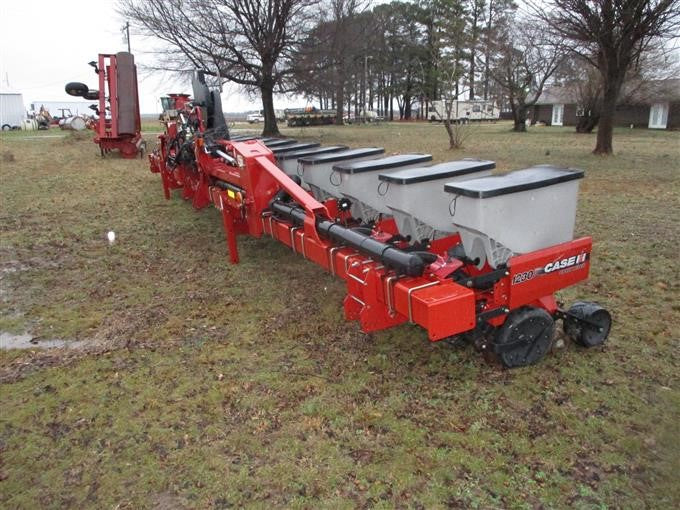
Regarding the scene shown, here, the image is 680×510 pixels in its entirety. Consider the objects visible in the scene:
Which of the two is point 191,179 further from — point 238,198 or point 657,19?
point 657,19

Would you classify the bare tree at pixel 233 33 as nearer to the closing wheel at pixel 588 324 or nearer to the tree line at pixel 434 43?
the tree line at pixel 434 43

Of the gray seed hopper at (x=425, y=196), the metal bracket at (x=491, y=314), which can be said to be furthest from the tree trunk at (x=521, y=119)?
the metal bracket at (x=491, y=314)

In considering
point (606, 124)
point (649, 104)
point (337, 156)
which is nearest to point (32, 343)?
point (337, 156)

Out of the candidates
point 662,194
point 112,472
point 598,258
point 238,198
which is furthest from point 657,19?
point 112,472

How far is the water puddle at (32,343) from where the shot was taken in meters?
4.16

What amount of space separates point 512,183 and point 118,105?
15.4 metres

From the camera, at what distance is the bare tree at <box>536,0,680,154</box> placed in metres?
12.8

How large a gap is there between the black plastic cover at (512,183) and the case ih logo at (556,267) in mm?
516

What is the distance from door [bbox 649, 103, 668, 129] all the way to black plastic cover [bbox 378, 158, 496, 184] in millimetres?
34689

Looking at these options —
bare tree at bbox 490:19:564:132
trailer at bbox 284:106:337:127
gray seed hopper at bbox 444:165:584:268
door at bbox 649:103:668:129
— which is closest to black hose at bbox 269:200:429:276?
gray seed hopper at bbox 444:165:584:268

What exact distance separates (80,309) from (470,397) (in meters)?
3.65

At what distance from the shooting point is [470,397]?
3219 millimetres

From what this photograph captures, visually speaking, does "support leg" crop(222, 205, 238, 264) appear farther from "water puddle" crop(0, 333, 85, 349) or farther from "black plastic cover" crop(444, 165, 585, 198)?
"black plastic cover" crop(444, 165, 585, 198)

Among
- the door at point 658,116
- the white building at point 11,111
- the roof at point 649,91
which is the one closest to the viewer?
the roof at point 649,91
